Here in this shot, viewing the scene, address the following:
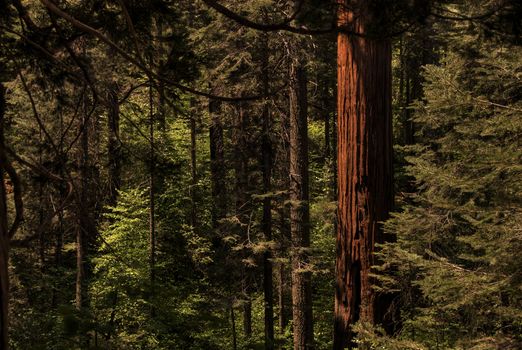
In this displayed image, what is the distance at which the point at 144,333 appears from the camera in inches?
466

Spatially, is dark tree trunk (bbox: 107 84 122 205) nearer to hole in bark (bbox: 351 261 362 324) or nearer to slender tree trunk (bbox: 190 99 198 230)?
hole in bark (bbox: 351 261 362 324)

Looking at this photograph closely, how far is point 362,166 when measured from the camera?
14.2 ft

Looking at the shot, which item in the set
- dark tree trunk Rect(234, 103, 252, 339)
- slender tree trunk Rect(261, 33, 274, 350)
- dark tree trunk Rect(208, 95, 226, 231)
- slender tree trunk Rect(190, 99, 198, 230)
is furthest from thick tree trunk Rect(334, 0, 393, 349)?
slender tree trunk Rect(190, 99, 198, 230)

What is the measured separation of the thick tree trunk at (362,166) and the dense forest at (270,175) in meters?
0.02

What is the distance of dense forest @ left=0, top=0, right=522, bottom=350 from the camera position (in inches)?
148

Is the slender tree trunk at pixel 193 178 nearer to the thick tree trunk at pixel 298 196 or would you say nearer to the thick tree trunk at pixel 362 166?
the thick tree trunk at pixel 298 196

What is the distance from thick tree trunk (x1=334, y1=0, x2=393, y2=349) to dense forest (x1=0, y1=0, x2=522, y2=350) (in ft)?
0.06

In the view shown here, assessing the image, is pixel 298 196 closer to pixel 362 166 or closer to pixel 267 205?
pixel 267 205

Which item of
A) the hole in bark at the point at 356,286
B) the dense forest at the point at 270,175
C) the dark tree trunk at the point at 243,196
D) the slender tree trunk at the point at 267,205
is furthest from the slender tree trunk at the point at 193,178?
the hole in bark at the point at 356,286

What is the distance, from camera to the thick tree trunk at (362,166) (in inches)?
170

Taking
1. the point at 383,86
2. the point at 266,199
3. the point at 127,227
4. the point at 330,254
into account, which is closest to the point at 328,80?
the point at 330,254

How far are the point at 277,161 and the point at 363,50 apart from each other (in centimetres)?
999

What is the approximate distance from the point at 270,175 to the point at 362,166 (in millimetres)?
9503

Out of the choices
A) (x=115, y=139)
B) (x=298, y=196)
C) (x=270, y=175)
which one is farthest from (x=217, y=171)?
(x=298, y=196)
